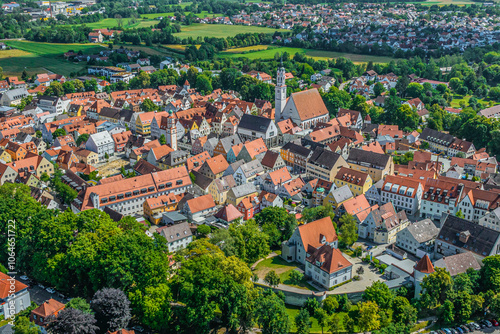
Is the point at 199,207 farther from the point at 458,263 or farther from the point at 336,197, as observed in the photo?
the point at 458,263

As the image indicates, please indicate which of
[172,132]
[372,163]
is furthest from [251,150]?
[372,163]

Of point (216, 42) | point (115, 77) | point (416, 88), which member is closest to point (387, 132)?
point (416, 88)

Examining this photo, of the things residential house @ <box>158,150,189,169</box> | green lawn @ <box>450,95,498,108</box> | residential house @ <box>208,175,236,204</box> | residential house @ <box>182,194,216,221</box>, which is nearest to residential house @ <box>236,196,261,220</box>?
Answer: residential house @ <box>182,194,216,221</box>

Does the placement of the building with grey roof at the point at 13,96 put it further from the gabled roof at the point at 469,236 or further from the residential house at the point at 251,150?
the gabled roof at the point at 469,236

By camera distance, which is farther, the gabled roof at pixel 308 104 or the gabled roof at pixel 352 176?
the gabled roof at pixel 308 104

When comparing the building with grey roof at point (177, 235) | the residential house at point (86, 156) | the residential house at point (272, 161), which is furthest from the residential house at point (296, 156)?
the residential house at point (86, 156)
